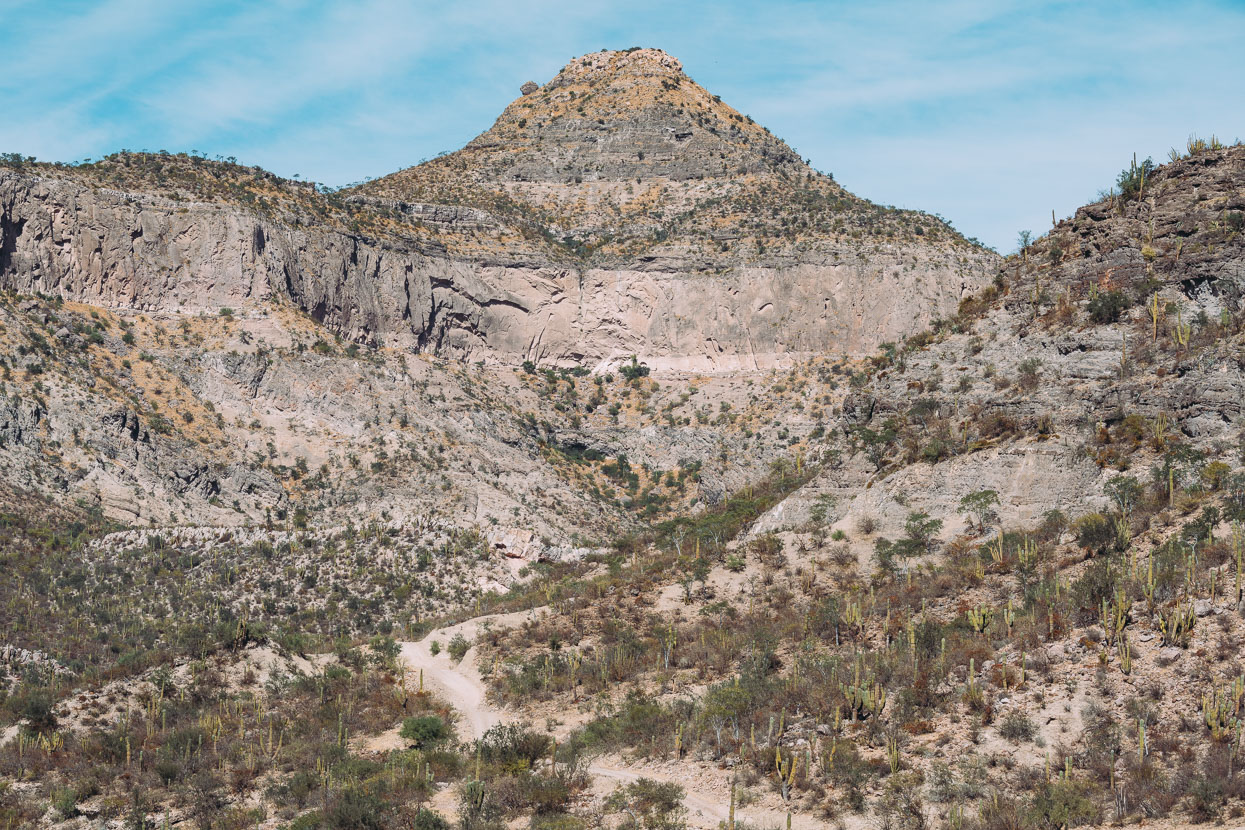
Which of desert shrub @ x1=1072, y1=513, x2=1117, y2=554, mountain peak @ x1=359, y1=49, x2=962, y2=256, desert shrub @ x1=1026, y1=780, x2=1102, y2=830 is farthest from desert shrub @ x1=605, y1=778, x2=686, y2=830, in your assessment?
mountain peak @ x1=359, y1=49, x2=962, y2=256

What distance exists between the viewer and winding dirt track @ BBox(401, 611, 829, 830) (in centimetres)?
2162

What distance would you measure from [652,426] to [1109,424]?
44.2 meters

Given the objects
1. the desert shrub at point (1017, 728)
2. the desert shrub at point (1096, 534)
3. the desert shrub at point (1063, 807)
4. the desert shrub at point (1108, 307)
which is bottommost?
the desert shrub at point (1063, 807)

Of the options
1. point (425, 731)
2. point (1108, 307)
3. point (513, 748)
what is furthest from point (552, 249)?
point (513, 748)

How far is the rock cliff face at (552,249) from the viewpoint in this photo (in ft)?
230

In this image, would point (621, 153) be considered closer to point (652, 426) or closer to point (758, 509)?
point (652, 426)

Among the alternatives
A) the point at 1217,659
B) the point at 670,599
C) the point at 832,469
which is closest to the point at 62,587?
the point at 670,599

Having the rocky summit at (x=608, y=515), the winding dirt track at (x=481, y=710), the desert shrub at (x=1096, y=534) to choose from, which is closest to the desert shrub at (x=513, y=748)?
the rocky summit at (x=608, y=515)

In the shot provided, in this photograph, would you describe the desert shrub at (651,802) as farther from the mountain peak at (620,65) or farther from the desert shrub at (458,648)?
the mountain peak at (620,65)

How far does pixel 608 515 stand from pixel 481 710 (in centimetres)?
3504

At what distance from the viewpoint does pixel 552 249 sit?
85812 mm

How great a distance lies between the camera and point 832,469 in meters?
37.2

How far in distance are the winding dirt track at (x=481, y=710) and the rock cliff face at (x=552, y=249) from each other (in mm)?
38445

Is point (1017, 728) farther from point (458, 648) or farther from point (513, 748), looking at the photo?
point (458, 648)
